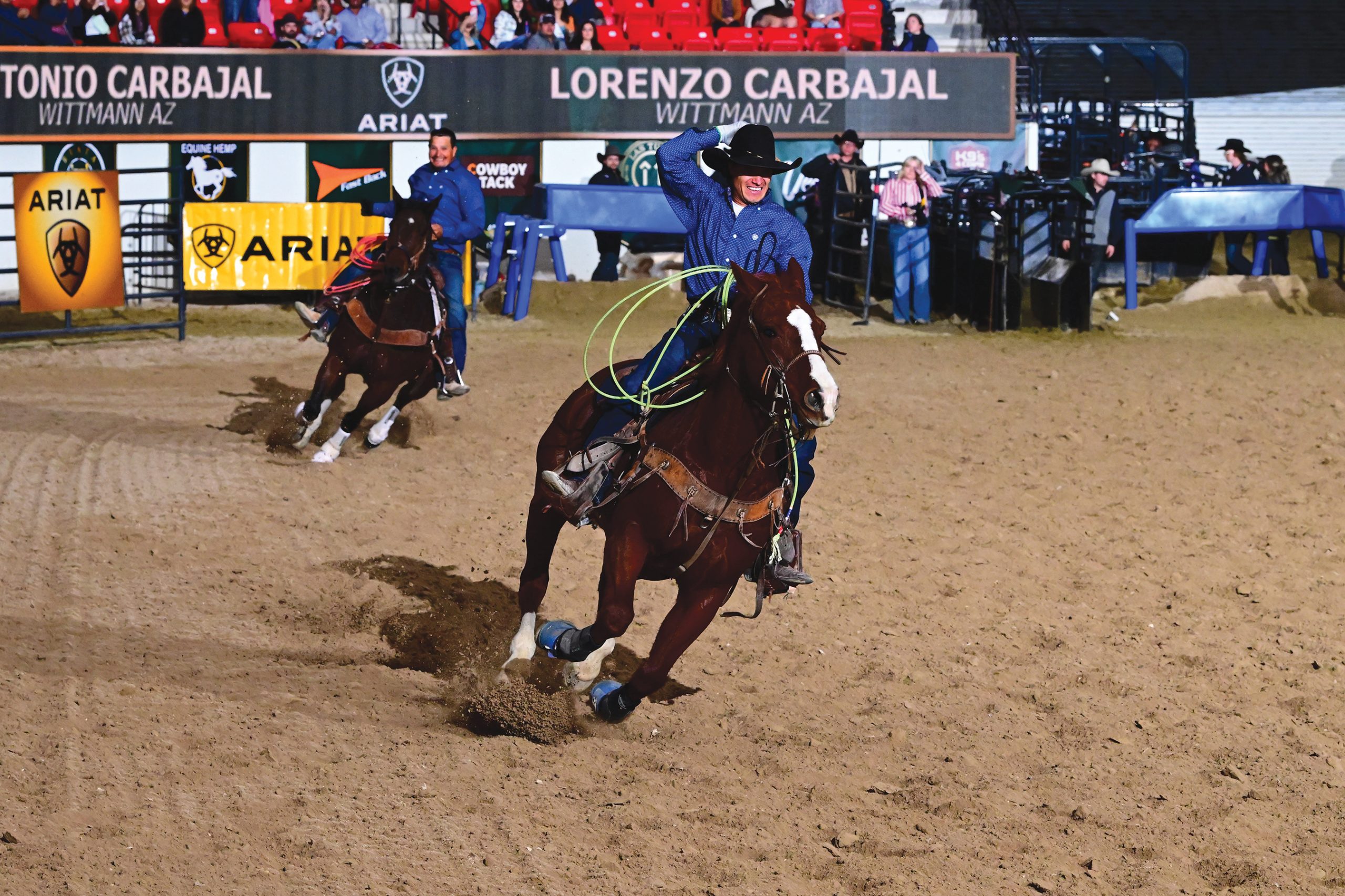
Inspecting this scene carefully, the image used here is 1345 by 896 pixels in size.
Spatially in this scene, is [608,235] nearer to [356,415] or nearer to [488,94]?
[488,94]

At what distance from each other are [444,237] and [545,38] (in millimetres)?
8897

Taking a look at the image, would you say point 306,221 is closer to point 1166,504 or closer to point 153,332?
point 153,332

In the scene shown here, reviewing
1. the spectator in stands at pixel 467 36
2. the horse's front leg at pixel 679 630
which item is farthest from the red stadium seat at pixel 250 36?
the horse's front leg at pixel 679 630

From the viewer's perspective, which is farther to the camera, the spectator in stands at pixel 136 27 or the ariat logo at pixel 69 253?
the spectator in stands at pixel 136 27

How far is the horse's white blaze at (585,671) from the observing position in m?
5.95

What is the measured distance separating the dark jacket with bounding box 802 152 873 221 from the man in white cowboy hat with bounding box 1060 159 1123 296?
2313 mm

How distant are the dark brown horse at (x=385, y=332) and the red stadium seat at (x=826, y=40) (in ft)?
35.2

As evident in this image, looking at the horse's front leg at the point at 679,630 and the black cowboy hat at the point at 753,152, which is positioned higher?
the black cowboy hat at the point at 753,152

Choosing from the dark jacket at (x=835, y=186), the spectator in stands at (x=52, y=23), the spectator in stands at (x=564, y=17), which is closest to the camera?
the spectator in stands at (x=52, y=23)

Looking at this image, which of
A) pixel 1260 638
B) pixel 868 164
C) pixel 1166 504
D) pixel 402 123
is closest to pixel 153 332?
pixel 402 123

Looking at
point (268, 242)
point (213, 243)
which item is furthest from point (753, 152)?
point (213, 243)

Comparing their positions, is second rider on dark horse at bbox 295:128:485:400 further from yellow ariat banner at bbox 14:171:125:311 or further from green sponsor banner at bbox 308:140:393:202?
green sponsor banner at bbox 308:140:393:202

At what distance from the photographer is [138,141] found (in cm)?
1736

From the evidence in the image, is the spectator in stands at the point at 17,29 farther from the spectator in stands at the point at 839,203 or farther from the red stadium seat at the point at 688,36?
the spectator in stands at the point at 839,203
